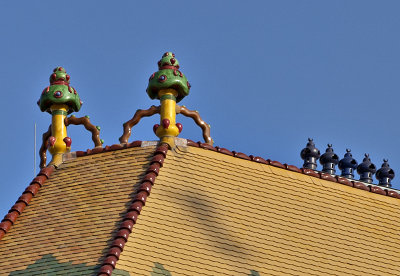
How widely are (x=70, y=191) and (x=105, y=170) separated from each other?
0.79 m

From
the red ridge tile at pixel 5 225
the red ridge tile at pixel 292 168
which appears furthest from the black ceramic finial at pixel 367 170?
the red ridge tile at pixel 5 225

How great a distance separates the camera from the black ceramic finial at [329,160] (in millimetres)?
38844

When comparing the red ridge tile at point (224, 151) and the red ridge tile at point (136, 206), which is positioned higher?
the red ridge tile at point (224, 151)

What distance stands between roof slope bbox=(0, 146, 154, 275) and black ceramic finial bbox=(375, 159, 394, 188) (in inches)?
419

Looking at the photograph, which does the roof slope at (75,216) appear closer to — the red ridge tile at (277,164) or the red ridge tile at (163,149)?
the red ridge tile at (163,149)

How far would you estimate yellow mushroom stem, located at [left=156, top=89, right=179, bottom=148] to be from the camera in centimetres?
2967

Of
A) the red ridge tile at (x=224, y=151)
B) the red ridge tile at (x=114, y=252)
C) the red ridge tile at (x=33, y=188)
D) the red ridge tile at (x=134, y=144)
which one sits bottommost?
the red ridge tile at (x=114, y=252)

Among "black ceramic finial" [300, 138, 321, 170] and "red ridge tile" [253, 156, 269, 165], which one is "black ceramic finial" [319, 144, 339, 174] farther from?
"red ridge tile" [253, 156, 269, 165]

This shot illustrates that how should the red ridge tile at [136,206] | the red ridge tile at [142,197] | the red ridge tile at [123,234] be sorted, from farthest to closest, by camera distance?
the red ridge tile at [142,197] < the red ridge tile at [136,206] < the red ridge tile at [123,234]

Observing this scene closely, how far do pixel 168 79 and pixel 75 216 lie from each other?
137 inches

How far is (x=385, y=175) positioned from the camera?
38.8 m

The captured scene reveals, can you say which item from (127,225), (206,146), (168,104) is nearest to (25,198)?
(127,225)

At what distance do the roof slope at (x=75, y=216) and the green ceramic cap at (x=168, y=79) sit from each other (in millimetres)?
Answer: 1215

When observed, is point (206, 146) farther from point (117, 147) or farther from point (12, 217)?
point (12, 217)
